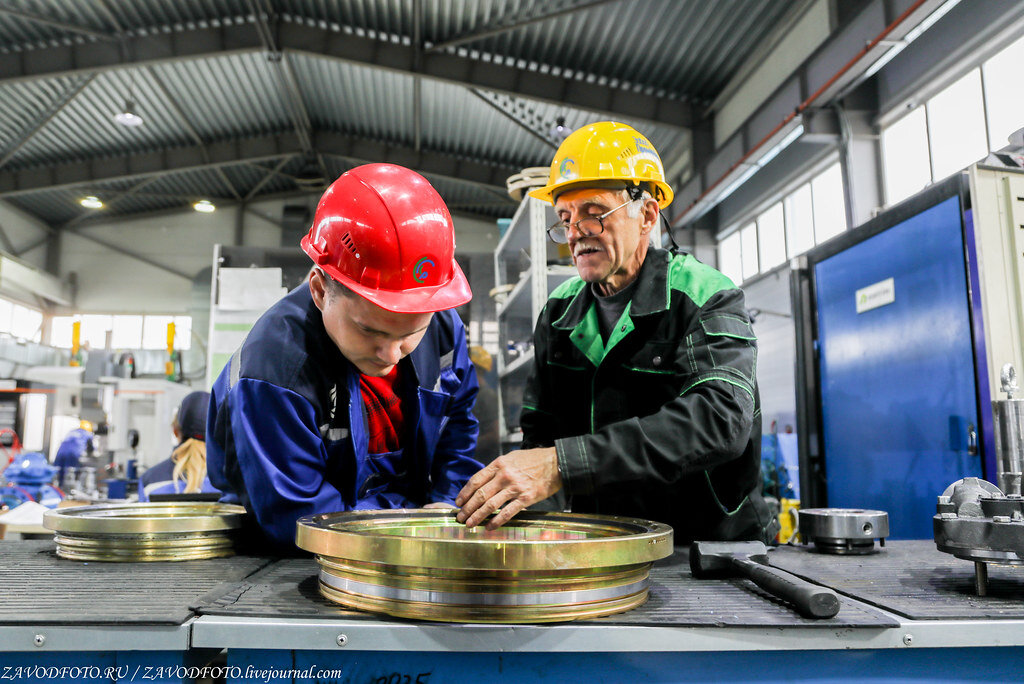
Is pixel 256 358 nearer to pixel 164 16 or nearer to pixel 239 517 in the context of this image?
pixel 239 517

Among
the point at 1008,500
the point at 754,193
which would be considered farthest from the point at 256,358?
the point at 754,193

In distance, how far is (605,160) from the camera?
153cm

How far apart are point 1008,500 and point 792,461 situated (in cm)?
517

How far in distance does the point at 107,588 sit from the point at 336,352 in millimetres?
535

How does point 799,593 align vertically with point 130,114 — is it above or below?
below

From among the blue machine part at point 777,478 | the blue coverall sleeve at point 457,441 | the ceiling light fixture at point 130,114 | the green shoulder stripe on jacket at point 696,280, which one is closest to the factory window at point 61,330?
the ceiling light fixture at point 130,114

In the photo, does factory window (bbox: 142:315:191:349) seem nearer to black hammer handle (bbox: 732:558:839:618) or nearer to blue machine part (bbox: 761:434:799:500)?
blue machine part (bbox: 761:434:799:500)

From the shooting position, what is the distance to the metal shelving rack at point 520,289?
10.6ft

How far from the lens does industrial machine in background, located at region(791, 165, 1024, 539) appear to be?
156 centimetres

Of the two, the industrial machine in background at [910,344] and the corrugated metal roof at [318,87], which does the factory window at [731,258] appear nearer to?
the corrugated metal roof at [318,87]

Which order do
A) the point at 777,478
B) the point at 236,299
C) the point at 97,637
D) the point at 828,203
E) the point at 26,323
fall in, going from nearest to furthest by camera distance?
the point at 97,637
the point at 236,299
the point at 777,478
the point at 828,203
the point at 26,323

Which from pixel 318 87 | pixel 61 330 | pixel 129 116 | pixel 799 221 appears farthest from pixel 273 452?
pixel 61 330

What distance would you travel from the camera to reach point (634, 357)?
1.40 m

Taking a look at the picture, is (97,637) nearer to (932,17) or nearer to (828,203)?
(932,17)
